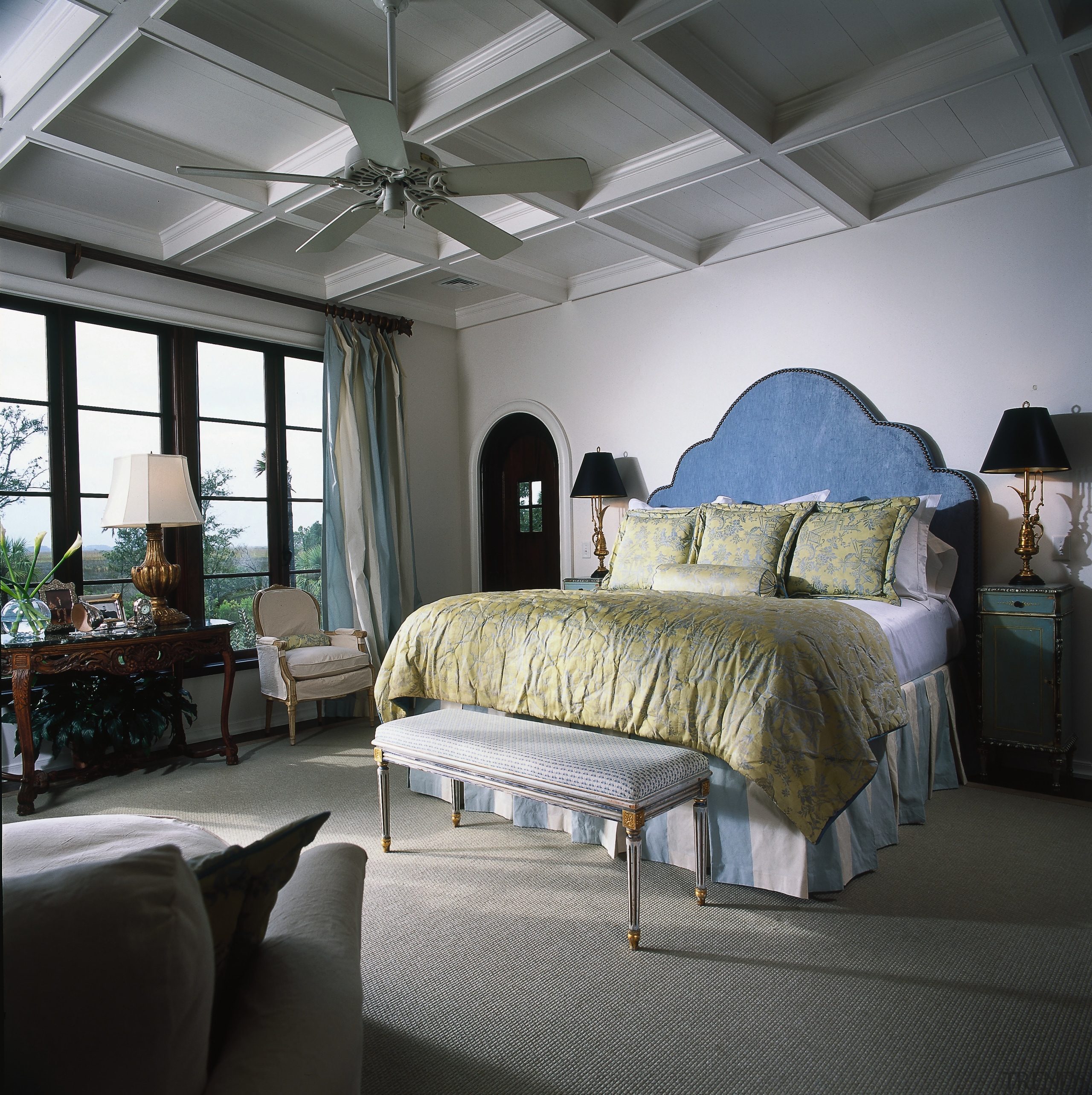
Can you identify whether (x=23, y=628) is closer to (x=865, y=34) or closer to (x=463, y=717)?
(x=463, y=717)

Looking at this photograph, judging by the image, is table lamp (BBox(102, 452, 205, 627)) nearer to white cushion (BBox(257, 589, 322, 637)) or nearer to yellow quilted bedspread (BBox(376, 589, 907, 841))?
white cushion (BBox(257, 589, 322, 637))

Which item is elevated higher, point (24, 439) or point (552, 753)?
point (24, 439)

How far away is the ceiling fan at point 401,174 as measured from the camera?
2.30m

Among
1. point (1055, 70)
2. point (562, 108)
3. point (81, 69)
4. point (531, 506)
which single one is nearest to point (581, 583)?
point (531, 506)

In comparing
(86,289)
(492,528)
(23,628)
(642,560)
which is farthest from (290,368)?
(642,560)

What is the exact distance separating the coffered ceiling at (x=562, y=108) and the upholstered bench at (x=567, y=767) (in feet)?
7.07

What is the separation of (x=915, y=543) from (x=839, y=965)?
206 cm

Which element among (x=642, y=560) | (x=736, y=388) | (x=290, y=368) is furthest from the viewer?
(x=290, y=368)

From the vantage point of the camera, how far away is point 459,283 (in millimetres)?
5238

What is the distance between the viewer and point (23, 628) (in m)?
3.57

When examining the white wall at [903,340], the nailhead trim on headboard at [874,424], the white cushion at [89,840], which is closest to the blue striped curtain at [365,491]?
the white wall at [903,340]

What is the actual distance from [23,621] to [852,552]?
3.64 meters

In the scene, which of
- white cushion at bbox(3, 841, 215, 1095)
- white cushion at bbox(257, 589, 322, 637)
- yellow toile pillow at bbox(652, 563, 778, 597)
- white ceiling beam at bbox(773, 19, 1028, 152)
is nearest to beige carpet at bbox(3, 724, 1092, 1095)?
yellow toile pillow at bbox(652, 563, 778, 597)

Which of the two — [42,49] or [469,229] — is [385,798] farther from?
[42,49]
